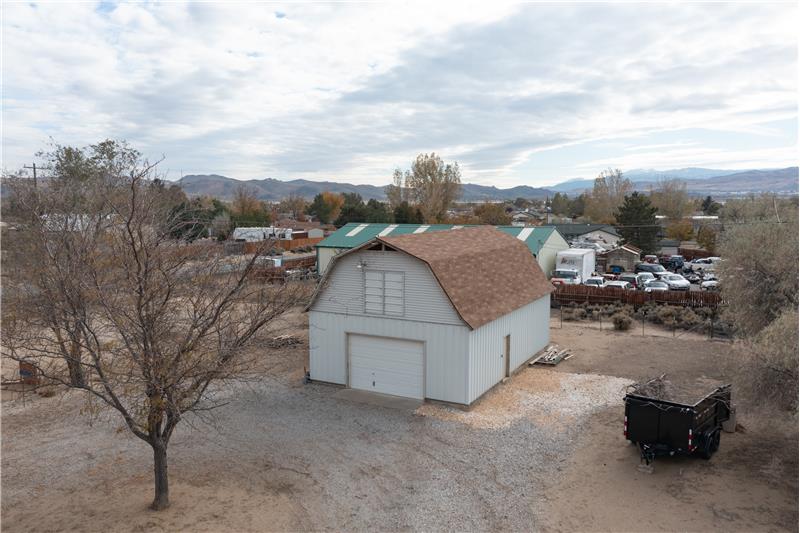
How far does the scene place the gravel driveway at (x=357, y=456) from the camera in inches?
428

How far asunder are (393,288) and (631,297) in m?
19.2

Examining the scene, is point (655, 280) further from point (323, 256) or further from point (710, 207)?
point (710, 207)

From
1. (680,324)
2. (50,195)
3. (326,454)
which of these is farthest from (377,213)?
(326,454)

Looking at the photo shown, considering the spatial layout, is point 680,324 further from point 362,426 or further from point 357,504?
point 357,504

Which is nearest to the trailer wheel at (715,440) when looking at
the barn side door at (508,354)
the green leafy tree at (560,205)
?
the barn side door at (508,354)

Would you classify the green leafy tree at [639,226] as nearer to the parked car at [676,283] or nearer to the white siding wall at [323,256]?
the parked car at [676,283]

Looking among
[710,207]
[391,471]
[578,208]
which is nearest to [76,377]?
[391,471]

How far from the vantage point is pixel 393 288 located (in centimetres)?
1669

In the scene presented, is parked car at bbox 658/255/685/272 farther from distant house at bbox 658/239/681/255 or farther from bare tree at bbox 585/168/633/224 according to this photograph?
bare tree at bbox 585/168/633/224

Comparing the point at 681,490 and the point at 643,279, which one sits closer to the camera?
the point at 681,490

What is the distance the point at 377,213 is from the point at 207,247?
54.6 meters

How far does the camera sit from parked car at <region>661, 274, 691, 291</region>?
36.3 metres

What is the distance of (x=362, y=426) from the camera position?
14797 mm

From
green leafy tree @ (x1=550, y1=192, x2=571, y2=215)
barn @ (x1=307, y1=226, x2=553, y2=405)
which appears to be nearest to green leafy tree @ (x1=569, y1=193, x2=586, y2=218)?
green leafy tree @ (x1=550, y1=192, x2=571, y2=215)
